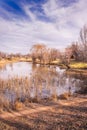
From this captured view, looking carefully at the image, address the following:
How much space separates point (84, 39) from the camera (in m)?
28.4

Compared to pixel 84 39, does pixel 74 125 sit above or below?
below

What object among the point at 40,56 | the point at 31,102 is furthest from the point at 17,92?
the point at 40,56

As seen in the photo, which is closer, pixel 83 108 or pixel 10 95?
pixel 83 108

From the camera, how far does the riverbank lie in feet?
29.6

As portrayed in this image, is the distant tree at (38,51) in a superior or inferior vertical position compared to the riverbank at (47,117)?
superior

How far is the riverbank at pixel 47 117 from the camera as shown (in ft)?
29.6

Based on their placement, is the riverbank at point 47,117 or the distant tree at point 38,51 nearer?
the riverbank at point 47,117

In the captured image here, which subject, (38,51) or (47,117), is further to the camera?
(38,51)

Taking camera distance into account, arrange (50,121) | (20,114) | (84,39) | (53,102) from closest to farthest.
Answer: (50,121) < (20,114) < (53,102) < (84,39)

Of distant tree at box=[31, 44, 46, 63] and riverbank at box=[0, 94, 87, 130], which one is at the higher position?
distant tree at box=[31, 44, 46, 63]

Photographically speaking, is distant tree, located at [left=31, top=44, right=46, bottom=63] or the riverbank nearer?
the riverbank

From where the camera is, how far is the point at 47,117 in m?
10.3

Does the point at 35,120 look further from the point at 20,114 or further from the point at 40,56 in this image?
the point at 40,56

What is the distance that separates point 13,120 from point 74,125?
300cm
